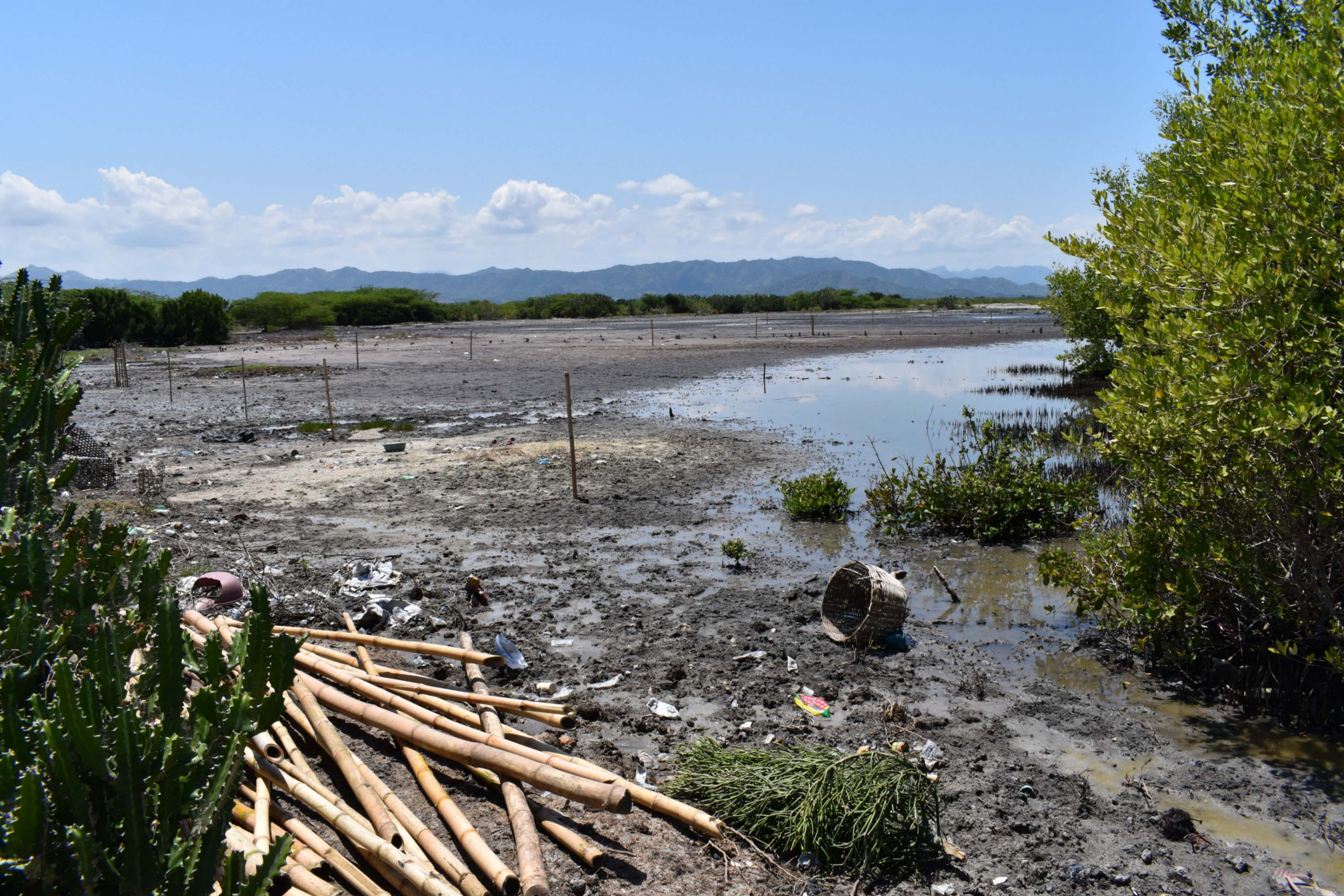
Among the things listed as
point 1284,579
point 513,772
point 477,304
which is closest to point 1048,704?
point 1284,579

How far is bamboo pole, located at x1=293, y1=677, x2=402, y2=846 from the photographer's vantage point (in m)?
3.85

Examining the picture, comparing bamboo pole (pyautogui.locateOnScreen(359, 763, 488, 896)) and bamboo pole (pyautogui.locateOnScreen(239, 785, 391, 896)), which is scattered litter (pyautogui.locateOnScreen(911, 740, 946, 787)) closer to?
bamboo pole (pyautogui.locateOnScreen(359, 763, 488, 896))

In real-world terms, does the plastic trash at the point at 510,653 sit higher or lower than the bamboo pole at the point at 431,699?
lower

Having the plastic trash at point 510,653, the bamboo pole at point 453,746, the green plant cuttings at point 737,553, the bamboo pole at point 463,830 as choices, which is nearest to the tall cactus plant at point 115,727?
the bamboo pole at point 463,830

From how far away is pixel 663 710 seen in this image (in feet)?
19.5

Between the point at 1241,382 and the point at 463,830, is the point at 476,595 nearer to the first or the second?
the point at 463,830

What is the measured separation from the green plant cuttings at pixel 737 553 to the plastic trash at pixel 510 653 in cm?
310

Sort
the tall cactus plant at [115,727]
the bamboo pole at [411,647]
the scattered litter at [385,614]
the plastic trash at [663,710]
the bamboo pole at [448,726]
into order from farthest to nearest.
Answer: the scattered litter at [385,614] → the plastic trash at [663,710] → the bamboo pole at [411,647] → the bamboo pole at [448,726] → the tall cactus plant at [115,727]

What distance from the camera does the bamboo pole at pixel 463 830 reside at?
11.6 ft

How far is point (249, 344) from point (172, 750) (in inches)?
2070

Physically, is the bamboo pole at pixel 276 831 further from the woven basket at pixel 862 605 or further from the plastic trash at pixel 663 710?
the woven basket at pixel 862 605

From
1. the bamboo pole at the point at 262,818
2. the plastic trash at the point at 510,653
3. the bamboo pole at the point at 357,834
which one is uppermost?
the bamboo pole at the point at 262,818

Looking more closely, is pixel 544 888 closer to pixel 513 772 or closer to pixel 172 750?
pixel 513 772

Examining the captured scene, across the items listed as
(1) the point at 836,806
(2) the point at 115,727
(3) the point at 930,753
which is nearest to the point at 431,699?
(1) the point at 836,806
